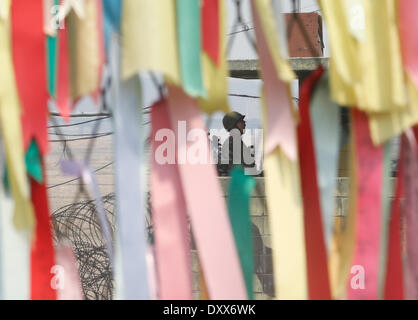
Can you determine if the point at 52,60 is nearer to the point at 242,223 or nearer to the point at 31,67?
the point at 31,67

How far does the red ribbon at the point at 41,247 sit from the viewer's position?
0.74 metres

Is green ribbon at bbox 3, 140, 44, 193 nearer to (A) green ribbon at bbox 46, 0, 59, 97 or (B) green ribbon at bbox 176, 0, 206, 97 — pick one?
(A) green ribbon at bbox 46, 0, 59, 97

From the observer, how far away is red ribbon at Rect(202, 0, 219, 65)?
73 centimetres

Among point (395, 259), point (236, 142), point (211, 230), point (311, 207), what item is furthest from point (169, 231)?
point (236, 142)

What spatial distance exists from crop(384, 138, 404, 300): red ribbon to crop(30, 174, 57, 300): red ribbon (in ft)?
1.25

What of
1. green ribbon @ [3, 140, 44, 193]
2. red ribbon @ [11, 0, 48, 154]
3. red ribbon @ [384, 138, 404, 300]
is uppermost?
red ribbon @ [11, 0, 48, 154]

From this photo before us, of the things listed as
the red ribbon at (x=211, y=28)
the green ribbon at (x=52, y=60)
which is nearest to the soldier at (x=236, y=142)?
the red ribbon at (x=211, y=28)

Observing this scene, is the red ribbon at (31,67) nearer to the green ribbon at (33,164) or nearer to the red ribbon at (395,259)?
the green ribbon at (33,164)

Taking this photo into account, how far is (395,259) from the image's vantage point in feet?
2.52

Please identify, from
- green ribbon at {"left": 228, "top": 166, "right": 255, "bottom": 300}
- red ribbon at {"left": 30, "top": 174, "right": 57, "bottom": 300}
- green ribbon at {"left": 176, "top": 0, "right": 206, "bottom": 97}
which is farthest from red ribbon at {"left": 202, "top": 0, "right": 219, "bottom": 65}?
red ribbon at {"left": 30, "top": 174, "right": 57, "bottom": 300}

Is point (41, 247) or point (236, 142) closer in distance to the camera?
point (41, 247)

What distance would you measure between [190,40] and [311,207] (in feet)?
0.74
